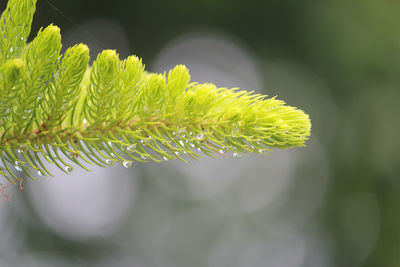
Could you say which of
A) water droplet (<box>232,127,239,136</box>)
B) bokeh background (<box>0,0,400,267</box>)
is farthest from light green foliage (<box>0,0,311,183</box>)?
bokeh background (<box>0,0,400,267</box>)

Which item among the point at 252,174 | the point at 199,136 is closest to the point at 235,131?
the point at 199,136

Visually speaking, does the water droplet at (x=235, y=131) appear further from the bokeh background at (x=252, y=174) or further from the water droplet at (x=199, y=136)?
the bokeh background at (x=252, y=174)

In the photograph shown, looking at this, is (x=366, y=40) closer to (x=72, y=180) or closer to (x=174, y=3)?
(x=174, y=3)

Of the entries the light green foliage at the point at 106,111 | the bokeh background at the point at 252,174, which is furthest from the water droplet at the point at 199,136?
the bokeh background at the point at 252,174

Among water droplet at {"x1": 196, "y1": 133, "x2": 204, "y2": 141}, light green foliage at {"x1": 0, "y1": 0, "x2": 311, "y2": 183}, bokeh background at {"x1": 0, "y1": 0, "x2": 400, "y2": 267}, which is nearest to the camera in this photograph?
light green foliage at {"x1": 0, "y1": 0, "x2": 311, "y2": 183}

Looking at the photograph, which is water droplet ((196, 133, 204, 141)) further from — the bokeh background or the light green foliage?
the bokeh background

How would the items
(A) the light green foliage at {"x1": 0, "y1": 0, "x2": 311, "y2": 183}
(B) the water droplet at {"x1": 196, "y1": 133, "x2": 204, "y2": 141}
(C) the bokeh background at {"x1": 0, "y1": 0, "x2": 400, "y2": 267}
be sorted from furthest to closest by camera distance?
(C) the bokeh background at {"x1": 0, "y1": 0, "x2": 400, "y2": 267}
(B) the water droplet at {"x1": 196, "y1": 133, "x2": 204, "y2": 141}
(A) the light green foliage at {"x1": 0, "y1": 0, "x2": 311, "y2": 183}

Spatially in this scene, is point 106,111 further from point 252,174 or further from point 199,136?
point 252,174
